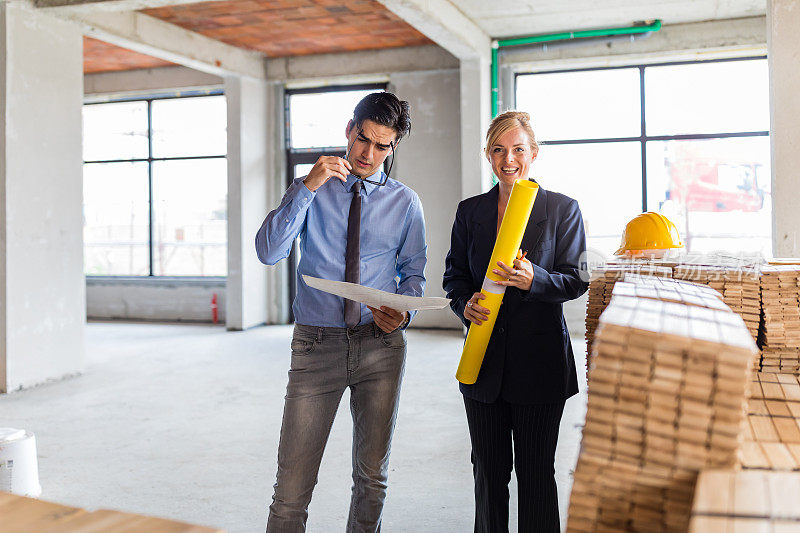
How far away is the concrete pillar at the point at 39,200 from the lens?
5773mm

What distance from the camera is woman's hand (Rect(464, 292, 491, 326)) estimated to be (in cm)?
208

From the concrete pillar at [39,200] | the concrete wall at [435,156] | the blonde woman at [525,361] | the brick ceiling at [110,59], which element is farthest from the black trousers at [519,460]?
the brick ceiling at [110,59]

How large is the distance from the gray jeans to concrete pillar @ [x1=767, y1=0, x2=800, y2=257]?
10.7 feet

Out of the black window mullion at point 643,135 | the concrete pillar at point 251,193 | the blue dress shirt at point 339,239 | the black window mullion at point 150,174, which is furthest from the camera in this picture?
the black window mullion at point 150,174

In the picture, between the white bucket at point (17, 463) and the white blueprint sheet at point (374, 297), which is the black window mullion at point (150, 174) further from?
the white blueprint sheet at point (374, 297)

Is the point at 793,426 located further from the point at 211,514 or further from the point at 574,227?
the point at 211,514

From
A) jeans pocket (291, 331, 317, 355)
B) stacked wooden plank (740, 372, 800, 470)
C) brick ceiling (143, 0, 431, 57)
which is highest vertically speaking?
brick ceiling (143, 0, 431, 57)

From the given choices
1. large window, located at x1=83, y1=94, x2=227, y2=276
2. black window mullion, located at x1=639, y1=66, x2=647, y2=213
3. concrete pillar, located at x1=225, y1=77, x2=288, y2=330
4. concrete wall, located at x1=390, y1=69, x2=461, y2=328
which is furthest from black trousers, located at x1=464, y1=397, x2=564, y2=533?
large window, located at x1=83, y1=94, x2=227, y2=276

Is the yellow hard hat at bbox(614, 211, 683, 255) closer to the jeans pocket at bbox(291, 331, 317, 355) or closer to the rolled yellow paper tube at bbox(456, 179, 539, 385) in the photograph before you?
the rolled yellow paper tube at bbox(456, 179, 539, 385)

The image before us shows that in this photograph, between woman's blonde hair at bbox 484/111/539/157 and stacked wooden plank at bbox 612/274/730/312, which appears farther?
woman's blonde hair at bbox 484/111/539/157

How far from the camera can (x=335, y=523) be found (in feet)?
10.4

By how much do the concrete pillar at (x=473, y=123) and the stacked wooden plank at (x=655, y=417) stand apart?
24.1 feet

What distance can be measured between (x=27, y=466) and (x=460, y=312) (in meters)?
2.34

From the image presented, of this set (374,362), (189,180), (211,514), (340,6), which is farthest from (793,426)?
(189,180)
